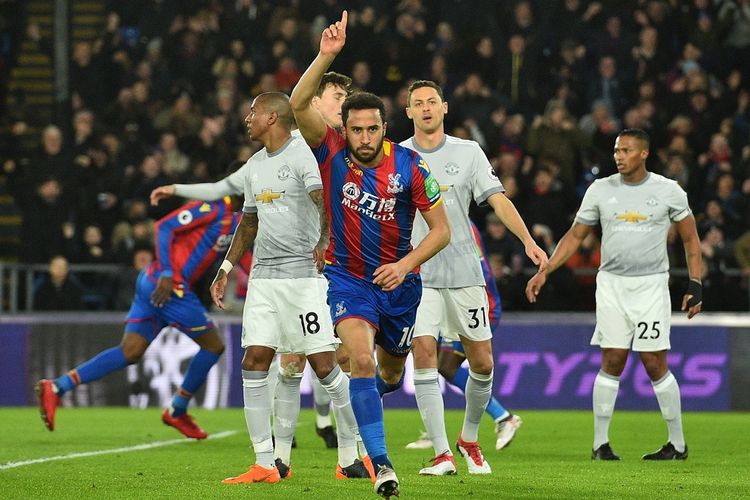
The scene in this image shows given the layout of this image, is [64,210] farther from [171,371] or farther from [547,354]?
[547,354]

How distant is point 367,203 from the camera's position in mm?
7344

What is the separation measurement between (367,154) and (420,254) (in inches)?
24.3

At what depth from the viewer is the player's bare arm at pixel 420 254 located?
6.88m

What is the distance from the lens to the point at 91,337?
15.9 metres

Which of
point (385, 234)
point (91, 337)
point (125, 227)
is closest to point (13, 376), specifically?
point (91, 337)

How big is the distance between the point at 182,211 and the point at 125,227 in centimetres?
625

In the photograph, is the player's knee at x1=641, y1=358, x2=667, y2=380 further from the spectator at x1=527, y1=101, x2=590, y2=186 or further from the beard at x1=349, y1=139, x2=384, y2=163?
the spectator at x1=527, y1=101, x2=590, y2=186

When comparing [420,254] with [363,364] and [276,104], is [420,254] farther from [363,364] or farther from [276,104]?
[276,104]

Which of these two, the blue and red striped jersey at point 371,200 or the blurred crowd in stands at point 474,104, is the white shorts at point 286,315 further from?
the blurred crowd in stands at point 474,104

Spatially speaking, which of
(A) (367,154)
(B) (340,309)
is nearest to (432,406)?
(B) (340,309)

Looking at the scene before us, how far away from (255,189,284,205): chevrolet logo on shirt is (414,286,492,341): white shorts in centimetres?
120

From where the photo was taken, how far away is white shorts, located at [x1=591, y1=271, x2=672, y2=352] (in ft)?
32.5

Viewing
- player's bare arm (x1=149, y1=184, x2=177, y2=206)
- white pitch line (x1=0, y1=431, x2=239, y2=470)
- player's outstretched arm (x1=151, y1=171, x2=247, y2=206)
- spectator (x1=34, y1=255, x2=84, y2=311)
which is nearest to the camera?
white pitch line (x1=0, y1=431, x2=239, y2=470)

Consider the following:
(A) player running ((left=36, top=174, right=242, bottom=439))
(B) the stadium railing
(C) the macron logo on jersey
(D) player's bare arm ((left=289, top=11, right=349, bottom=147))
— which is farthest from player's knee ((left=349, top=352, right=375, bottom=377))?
(B) the stadium railing
